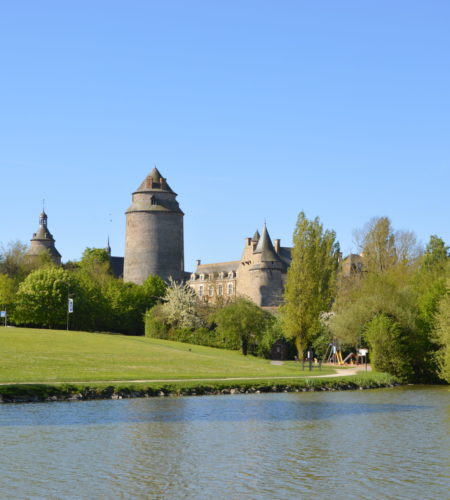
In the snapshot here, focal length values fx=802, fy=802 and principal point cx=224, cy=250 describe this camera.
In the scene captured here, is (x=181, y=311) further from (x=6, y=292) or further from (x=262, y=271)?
(x=262, y=271)

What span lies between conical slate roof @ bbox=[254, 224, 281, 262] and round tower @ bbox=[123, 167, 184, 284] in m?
10.9

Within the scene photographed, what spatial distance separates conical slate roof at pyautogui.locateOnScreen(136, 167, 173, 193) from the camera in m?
A: 108

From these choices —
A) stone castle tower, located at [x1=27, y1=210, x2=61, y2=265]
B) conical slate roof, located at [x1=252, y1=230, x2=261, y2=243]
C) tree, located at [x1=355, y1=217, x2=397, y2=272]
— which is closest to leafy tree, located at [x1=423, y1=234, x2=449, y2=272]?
tree, located at [x1=355, y1=217, x2=397, y2=272]

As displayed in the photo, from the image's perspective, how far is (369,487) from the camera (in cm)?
1847

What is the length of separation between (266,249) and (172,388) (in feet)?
231

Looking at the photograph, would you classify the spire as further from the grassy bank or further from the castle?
the grassy bank

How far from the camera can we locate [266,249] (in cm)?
10956

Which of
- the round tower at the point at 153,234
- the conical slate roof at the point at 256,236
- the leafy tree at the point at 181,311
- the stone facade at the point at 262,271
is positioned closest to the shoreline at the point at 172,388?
the leafy tree at the point at 181,311

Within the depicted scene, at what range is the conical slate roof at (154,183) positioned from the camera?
4266 inches

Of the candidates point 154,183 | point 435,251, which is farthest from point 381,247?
point 154,183

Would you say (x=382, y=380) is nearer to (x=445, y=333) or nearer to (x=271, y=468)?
(x=445, y=333)

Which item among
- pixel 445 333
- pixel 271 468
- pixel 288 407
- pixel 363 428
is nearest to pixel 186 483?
pixel 271 468

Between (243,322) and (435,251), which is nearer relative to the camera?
(243,322)

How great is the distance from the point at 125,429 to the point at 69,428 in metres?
1.90
